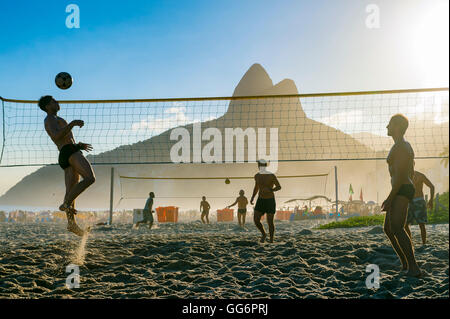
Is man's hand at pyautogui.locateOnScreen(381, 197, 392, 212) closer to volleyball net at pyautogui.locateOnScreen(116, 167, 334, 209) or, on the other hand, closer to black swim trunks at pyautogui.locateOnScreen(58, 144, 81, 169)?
black swim trunks at pyautogui.locateOnScreen(58, 144, 81, 169)

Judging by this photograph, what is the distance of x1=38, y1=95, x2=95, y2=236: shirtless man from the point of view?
4305 millimetres

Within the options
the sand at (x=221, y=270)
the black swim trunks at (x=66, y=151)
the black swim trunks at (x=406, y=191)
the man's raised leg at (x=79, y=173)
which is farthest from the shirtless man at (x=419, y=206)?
the black swim trunks at (x=66, y=151)

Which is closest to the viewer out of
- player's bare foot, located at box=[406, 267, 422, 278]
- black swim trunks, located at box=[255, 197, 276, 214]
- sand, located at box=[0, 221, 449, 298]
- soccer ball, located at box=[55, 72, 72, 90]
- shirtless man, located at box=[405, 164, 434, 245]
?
sand, located at box=[0, 221, 449, 298]

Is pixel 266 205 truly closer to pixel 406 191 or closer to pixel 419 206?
pixel 419 206

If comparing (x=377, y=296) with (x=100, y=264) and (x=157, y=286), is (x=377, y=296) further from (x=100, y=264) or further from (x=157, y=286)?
(x=100, y=264)

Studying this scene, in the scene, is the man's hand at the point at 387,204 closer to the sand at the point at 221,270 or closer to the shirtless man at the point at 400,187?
the shirtless man at the point at 400,187

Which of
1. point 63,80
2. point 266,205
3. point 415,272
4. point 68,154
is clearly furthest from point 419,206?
point 63,80

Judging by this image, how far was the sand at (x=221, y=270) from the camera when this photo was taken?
3.39 meters

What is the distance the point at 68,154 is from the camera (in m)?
4.39

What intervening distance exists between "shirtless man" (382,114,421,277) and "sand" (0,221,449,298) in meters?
0.40

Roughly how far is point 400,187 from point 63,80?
419cm

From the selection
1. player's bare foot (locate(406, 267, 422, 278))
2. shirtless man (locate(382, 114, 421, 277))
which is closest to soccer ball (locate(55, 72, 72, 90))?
shirtless man (locate(382, 114, 421, 277))

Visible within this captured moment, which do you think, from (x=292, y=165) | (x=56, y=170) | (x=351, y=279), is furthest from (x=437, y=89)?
(x=56, y=170)
